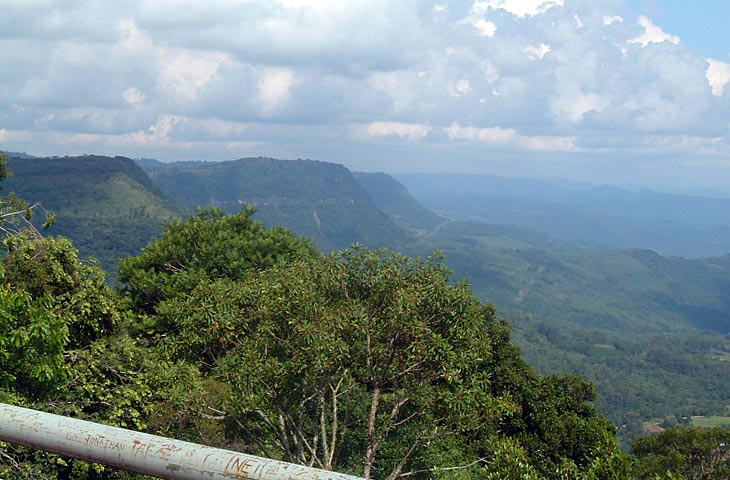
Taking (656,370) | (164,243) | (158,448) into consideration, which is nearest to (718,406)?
(656,370)

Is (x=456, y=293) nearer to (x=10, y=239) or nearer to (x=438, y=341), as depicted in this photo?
(x=438, y=341)

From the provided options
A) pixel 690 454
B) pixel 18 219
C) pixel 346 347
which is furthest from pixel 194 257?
pixel 690 454

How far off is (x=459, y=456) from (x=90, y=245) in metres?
168

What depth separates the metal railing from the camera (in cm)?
219

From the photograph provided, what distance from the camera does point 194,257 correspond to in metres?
25.9

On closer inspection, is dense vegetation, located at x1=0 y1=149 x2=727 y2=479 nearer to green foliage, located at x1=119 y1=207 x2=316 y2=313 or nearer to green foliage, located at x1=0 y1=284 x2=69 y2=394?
green foliage, located at x1=0 y1=284 x2=69 y2=394

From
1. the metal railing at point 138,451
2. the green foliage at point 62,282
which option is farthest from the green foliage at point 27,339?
the metal railing at point 138,451

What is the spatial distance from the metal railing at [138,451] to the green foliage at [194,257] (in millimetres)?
21232

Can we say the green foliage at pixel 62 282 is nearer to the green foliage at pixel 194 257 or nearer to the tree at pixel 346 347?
the tree at pixel 346 347

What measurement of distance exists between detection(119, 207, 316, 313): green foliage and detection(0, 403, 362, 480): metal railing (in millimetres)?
21232

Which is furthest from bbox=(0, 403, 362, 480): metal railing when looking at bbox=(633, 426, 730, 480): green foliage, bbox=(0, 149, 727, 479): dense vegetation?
bbox=(633, 426, 730, 480): green foliage

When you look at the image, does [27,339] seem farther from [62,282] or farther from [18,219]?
[18,219]

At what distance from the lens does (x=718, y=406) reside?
148 meters

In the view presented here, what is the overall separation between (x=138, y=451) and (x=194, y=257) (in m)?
24.4
